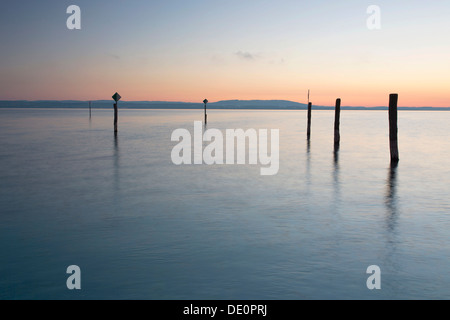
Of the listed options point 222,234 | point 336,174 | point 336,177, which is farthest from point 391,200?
point 222,234

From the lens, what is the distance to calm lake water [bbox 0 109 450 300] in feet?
20.1

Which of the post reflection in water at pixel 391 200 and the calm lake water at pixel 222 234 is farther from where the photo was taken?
the post reflection in water at pixel 391 200

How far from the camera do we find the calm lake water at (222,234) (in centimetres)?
614

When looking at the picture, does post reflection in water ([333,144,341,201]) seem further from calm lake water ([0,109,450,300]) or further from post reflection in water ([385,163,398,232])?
post reflection in water ([385,163,398,232])

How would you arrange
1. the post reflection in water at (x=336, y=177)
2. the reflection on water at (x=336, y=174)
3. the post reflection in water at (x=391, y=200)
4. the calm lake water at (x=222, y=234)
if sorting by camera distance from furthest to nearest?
the reflection on water at (x=336, y=174), the post reflection in water at (x=336, y=177), the post reflection in water at (x=391, y=200), the calm lake water at (x=222, y=234)

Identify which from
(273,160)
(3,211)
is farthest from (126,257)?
(273,160)

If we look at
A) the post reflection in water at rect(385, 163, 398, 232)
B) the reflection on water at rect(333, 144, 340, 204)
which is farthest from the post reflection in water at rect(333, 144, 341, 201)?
the post reflection in water at rect(385, 163, 398, 232)

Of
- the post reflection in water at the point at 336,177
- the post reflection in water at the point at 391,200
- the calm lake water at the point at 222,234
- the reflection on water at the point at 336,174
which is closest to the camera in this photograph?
the calm lake water at the point at 222,234

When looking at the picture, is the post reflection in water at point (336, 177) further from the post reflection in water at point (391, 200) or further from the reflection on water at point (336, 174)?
the post reflection in water at point (391, 200)

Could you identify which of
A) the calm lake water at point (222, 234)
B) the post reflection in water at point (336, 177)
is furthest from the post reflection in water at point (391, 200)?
the post reflection in water at point (336, 177)

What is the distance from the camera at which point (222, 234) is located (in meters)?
8.84
